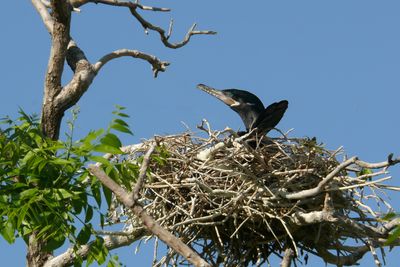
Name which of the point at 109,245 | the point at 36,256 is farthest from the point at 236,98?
the point at 36,256

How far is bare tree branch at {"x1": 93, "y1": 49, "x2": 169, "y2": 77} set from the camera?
305 inches

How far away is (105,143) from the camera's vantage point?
5.47 metres

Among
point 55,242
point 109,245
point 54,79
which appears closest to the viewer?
point 55,242

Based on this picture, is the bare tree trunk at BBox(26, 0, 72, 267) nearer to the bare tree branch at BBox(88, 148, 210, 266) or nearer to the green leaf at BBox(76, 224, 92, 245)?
the green leaf at BBox(76, 224, 92, 245)

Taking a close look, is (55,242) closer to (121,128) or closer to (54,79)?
(121,128)

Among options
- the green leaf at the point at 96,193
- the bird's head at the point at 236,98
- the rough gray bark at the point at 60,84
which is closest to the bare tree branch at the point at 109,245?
the rough gray bark at the point at 60,84

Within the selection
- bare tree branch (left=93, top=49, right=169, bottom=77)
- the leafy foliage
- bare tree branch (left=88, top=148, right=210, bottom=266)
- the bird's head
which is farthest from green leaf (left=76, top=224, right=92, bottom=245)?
the bird's head

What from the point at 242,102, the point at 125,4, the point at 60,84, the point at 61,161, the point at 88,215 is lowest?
the point at 88,215

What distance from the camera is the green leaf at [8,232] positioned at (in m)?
5.41

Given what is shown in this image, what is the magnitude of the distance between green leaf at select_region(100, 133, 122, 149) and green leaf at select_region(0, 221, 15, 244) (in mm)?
677

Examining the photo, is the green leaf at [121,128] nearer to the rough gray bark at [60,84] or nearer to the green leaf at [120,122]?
the green leaf at [120,122]

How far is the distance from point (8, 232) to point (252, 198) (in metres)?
1.99

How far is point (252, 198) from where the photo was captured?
22.5ft

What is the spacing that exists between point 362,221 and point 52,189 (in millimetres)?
2433
